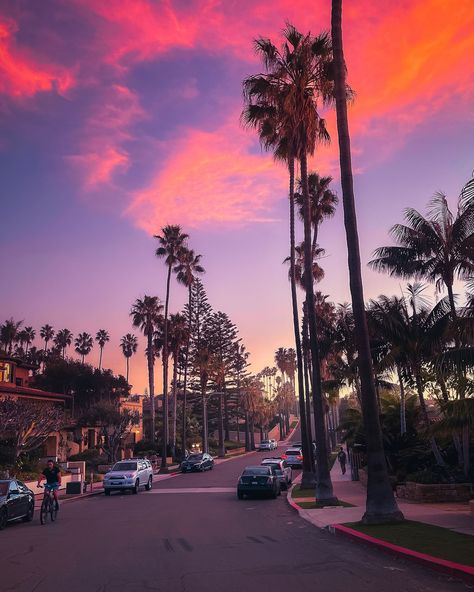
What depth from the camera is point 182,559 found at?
11.0m

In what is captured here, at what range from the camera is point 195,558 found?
11.0 m

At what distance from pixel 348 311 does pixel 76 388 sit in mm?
58980

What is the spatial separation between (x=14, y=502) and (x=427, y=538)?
40.3ft

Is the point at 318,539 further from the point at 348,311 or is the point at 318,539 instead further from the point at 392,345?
the point at 348,311

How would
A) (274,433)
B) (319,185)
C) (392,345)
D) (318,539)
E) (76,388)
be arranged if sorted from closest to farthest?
(318,539)
(392,345)
(319,185)
(76,388)
(274,433)

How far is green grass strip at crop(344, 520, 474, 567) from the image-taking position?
9727 mm

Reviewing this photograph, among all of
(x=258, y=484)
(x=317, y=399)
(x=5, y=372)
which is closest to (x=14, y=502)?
(x=317, y=399)

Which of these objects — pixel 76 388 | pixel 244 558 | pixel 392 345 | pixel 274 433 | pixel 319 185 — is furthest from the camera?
pixel 274 433

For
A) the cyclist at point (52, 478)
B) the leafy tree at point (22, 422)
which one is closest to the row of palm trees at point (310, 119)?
the cyclist at point (52, 478)

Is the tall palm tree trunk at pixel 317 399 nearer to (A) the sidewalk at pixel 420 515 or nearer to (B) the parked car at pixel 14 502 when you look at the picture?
(A) the sidewalk at pixel 420 515

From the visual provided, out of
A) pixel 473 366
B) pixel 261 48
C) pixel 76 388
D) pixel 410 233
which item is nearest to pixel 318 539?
pixel 473 366

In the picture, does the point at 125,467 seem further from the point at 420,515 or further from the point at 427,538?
the point at 427,538

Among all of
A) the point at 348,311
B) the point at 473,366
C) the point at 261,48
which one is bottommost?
the point at 473,366

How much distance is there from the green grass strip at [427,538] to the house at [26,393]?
1327 inches
